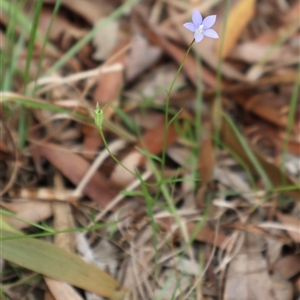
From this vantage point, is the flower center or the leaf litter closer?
the flower center

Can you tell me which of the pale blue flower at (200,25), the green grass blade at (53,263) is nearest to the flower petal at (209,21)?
the pale blue flower at (200,25)

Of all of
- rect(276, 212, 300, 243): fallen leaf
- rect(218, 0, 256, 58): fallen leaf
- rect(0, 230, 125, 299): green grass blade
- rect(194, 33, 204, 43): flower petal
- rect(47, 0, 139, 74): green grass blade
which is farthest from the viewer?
rect(218, 0, 256, 58): fallen leaf

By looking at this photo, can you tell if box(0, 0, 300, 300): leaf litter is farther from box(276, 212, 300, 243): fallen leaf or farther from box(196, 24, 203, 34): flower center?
box(196, 24, 203, 34): flower center

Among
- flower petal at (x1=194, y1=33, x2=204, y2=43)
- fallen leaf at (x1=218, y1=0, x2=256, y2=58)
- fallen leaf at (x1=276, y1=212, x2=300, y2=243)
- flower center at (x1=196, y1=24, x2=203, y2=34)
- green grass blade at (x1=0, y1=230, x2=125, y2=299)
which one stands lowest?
green grass blade at (x1=0, y1=230, x2=125, y2=299)

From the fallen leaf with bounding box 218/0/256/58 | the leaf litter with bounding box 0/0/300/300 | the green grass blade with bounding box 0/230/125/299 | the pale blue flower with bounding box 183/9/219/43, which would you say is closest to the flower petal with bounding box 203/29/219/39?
the pale blue flower with bounding box 183/9/219/43

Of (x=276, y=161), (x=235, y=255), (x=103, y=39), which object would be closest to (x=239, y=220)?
(x=235, y=255)

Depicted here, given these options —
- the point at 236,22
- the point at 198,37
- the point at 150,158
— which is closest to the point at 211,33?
the point at 198,37

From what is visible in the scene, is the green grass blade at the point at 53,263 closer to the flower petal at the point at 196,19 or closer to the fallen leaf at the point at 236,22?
the flower petal at the point at 196,19

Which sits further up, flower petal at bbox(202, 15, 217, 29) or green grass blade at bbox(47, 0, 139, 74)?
green grass blade at bbox(47, 0, 139, 74)
